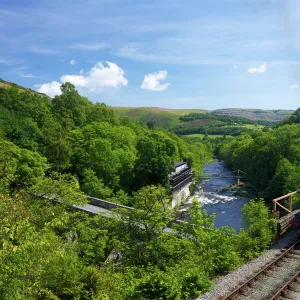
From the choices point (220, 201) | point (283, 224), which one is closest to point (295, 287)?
point (283, 224)

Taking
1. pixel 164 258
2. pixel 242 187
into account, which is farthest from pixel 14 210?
pixel 242 187

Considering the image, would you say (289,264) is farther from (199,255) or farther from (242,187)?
(242,187)

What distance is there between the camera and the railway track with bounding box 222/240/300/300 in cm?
1373

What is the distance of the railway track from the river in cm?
2275

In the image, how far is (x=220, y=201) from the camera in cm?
5791

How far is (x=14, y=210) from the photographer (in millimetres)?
13602

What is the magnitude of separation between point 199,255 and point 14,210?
398 inches

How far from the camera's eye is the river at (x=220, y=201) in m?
44.6

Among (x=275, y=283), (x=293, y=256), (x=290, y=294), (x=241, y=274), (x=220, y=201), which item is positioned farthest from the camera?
(x=220, y=201)

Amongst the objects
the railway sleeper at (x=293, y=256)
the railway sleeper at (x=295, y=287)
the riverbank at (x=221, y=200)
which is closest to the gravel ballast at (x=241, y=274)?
the railway sleeper at (x=293, y=256)

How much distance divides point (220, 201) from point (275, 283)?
43.6m

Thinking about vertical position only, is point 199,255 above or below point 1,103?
below

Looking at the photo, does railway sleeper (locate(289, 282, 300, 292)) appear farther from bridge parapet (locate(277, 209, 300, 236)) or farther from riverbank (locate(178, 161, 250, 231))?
riverbank (locate(178, 161, 250, 231))

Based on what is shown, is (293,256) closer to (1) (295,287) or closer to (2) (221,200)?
(1) (295,287)
